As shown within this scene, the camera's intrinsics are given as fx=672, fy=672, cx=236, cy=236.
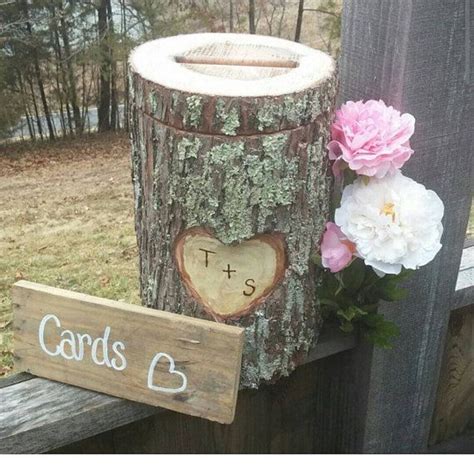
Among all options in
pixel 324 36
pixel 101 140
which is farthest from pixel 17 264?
pixel 324 36

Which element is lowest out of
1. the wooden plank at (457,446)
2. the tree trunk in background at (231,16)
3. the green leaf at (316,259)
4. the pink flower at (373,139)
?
the tree trunk in background at (231,16)

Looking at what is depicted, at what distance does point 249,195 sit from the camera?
90 cm

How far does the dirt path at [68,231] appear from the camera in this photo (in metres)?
2.13

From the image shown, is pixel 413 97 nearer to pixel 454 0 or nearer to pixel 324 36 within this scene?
pixel 454 0

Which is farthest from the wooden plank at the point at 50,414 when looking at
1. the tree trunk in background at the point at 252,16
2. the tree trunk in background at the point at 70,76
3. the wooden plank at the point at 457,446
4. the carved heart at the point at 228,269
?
the tree trunk in background at the point at 70,76

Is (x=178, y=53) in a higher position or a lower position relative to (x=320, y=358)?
higher

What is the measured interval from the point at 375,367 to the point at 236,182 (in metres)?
0.55

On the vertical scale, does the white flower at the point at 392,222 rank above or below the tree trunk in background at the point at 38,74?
above

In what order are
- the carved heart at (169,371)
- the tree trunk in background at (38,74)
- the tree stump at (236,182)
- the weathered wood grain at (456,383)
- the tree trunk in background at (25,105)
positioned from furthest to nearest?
the tree trunk in background at (25,105) < the tree trunk in background at (38,74) < the weathered wood grain at (456,383) < the carved heart at (169,371) < the tree stump at (236,182)

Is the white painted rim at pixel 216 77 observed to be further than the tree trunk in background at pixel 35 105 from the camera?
No

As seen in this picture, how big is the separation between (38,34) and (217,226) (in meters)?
7.97

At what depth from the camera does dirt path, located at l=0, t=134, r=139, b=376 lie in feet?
6.98

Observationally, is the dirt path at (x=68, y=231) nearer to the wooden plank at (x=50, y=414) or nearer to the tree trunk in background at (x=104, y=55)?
the wooden plank at (x=50, y=414)

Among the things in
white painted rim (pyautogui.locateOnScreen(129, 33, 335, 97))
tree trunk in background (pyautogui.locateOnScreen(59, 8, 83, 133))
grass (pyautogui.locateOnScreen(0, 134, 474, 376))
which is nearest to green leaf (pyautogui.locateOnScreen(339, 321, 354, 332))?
white painted rim (pyautogui.locateOnScreen(129, 33, 335, 97))
